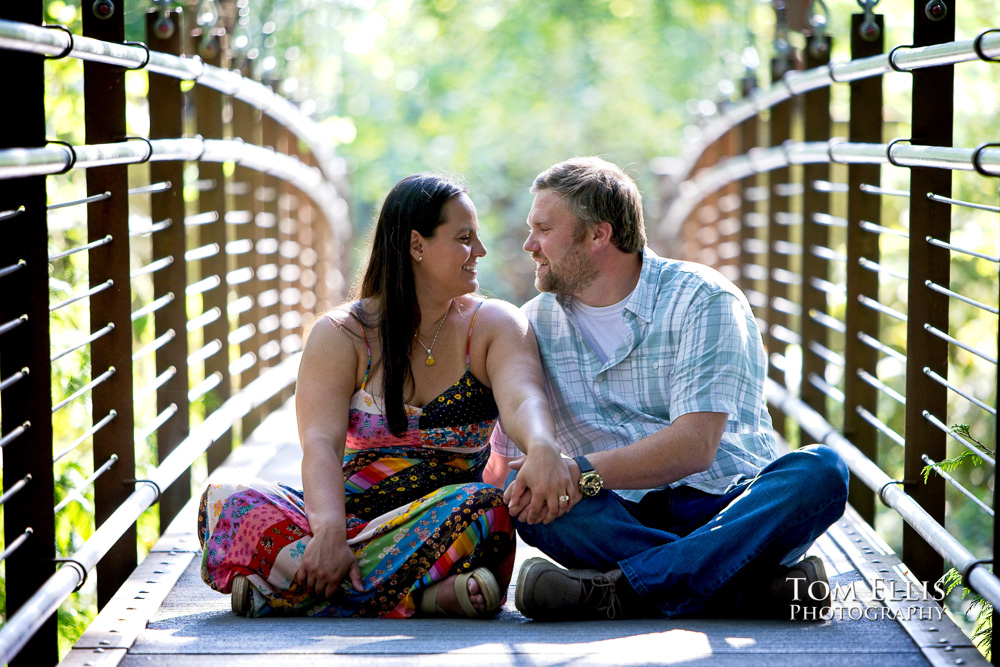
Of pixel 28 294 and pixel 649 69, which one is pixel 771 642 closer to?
pixel 28 294

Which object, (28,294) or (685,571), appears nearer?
(28,294)

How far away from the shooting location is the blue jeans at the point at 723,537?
2240 mm

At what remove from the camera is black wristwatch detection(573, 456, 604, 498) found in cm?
234

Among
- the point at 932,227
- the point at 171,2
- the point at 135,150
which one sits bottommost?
the point at 932,227

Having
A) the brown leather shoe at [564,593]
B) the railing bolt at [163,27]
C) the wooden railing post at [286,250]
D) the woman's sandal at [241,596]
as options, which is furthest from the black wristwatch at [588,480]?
the wooden railing post at [286,250]

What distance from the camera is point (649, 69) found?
53.3 ft

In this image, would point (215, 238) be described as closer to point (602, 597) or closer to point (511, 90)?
point (602, 597)

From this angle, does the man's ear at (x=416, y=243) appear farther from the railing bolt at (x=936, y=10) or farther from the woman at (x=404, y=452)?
the railing bolt at (x=936, y=10)


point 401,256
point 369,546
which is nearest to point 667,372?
point 401,256

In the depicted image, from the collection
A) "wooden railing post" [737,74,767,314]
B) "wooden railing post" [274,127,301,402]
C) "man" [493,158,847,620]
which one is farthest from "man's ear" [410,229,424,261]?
"wooden railing post" [737,74,767,314]

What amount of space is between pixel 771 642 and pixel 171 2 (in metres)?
2.14

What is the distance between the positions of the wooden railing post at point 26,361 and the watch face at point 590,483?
104 cm

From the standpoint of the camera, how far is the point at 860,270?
3299 millimetres

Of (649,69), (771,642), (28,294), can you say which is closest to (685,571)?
(771,642)
